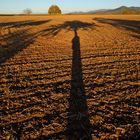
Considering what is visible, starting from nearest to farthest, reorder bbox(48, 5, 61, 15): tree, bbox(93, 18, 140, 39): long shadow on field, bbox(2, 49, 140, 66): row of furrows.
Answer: bbox(2, 49, 140, 66): row of furrows < bbox(93, 18, 140, 39): long shadow on field < bbox(48, 5, 61, 15): tree

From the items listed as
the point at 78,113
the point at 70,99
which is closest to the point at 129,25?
the point at 70,99

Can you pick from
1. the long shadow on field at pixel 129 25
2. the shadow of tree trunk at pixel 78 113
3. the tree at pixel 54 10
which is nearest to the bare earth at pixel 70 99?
the shadow of tree trunk at pixel 78 113

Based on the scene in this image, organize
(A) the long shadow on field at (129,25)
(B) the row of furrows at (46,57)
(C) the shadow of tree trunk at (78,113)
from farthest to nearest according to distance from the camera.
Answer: (A) the long shadow on field at (129,25) < (B) the row of furrows at (46,57) < (C) the shadow of tree trunk at (78,113)

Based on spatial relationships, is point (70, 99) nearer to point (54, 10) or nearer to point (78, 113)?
point (78, 113)

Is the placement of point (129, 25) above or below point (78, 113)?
above

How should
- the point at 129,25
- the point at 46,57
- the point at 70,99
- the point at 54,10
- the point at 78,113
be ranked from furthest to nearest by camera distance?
the point at 54,10 < the point at 129,25 < the point at 46,57 < the point at 70,99 < the point at 78,113

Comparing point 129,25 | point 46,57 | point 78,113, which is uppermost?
point 129,25

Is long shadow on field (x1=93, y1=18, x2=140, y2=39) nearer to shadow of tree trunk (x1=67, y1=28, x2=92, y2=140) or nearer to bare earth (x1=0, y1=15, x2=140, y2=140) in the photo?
bare earth (x1=0, y1=15, x2=140, y2=140)

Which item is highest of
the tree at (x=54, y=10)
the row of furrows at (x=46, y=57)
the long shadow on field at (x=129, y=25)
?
the tree at (x=54, y=10)

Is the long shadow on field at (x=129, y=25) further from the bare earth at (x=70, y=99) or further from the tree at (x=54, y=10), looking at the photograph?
the tree at (x=54, y=10)

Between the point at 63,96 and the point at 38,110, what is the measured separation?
3.10ft

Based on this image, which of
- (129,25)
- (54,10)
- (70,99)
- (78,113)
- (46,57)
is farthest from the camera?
(54,10)

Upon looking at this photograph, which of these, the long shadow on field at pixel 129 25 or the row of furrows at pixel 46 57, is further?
the long shadow on field at pixel 129 25

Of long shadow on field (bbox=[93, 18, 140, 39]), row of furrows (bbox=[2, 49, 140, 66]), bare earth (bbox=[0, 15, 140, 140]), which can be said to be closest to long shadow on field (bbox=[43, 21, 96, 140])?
bare earth (bbox=[0, 15, 140, 140])
